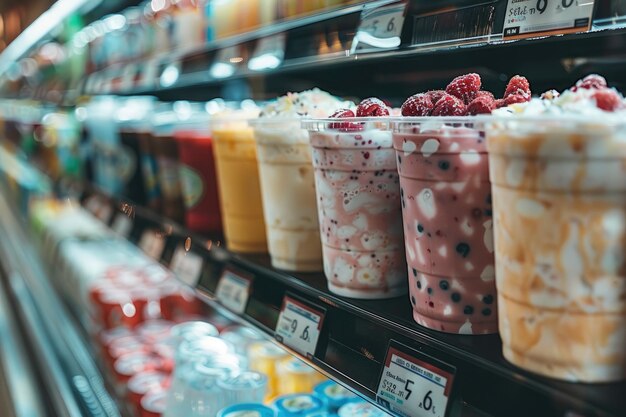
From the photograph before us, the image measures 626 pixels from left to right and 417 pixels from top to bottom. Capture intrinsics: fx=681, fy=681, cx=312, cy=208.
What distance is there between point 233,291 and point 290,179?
297mm

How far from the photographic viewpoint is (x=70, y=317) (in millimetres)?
2771

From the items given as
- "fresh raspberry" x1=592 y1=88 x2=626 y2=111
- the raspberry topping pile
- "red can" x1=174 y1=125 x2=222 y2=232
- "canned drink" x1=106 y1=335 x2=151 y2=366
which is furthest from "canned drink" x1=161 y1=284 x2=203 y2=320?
"fresh raspberry" x1=592 y1=88 x2=626 y2=111

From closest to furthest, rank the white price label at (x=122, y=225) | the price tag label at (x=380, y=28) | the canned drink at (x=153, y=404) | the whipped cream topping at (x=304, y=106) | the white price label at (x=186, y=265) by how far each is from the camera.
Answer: the price tag label at (x=380, y=28)
the whipped cream topping at (x=304, y=106)
the white price label at (x=186, y=265)
the canned drink at (x=153, y=404)
the white price label at (x=122, y=225)

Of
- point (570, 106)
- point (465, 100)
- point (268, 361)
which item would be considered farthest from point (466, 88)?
point (268, 361)

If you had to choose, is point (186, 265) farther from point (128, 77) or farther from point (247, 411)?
point (128, 77)

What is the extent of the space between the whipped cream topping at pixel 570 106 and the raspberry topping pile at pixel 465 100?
0.28 ft

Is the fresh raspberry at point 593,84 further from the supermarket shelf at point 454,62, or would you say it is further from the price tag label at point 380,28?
the price tag label at point 380,28

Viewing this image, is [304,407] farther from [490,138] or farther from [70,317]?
[70,317]

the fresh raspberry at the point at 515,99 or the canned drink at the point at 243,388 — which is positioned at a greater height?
the fresh raspberry at the point at 515,99

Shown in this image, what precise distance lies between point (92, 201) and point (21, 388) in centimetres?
77

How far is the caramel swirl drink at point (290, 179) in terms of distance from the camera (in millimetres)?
1137

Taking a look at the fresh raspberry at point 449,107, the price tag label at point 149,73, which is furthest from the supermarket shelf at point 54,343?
the fresh raspberry at point 449,107

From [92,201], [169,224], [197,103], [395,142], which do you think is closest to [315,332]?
[395,142]

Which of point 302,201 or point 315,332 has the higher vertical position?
point 302,201
